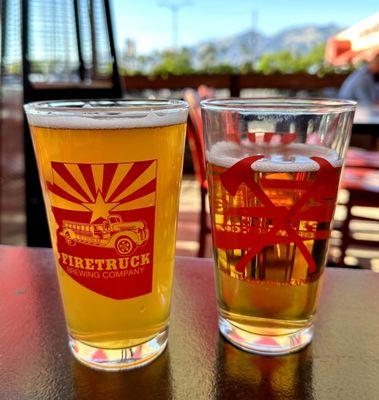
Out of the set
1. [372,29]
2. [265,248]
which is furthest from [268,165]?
[372,29]

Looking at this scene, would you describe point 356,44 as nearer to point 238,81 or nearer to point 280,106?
point 238,81

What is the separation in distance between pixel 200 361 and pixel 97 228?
0.17 meters

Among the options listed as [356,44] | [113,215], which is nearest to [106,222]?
[113,215]

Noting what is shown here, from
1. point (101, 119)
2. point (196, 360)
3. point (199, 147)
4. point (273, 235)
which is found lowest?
point (199, 147)

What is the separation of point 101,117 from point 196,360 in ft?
0.81

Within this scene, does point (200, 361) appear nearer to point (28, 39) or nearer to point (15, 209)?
point (28, 39)

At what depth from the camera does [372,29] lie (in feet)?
11.9

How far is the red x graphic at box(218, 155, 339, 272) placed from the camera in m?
0.43

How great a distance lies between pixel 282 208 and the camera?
429mm

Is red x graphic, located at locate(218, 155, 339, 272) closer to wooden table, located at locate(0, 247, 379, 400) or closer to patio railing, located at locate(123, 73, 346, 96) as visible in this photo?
wooden table, located at locate(0, 247, 379, 400)

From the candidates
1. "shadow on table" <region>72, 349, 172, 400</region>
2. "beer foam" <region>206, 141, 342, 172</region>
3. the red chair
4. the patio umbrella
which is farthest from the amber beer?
the patio umbrella

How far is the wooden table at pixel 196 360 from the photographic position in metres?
0.41

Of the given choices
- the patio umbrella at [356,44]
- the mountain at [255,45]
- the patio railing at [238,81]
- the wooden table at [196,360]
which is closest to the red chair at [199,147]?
the wooden table at [196,360]

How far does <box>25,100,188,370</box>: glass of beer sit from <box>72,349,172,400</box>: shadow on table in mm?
11
